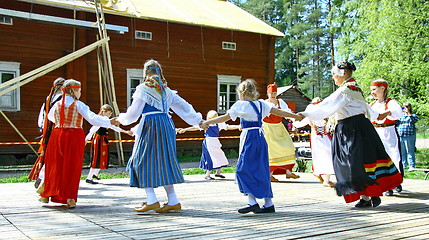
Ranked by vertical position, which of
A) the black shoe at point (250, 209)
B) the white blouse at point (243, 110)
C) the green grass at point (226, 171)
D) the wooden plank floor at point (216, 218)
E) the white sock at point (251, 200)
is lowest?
the green grass at point (226, 171)

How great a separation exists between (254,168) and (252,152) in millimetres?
173

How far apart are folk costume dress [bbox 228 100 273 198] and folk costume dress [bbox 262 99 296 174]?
280 centimetres

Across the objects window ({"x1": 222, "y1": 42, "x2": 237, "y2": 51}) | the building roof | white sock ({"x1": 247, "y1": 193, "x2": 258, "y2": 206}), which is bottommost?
white sock ({"x1": 247, "y1": 193, "x2": 258, "y2": 206})

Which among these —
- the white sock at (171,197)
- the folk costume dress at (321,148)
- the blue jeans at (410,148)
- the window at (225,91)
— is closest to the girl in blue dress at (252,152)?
the white sock at (171,197)

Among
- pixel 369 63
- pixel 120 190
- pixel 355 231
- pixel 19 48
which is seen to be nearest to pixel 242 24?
pixel 369 63

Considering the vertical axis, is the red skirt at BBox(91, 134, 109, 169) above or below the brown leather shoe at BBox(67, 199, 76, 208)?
above

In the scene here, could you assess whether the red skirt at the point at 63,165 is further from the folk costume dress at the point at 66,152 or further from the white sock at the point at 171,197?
the white sock at the point at 171,197

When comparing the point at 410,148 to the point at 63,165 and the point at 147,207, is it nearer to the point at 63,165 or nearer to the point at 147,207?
the point at 147,207

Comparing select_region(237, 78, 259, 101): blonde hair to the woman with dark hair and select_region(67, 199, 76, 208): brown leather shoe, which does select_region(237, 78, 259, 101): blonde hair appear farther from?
select_region(67, 199, 76, 208): brown leather shoe

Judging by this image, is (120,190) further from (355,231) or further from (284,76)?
(284,76)

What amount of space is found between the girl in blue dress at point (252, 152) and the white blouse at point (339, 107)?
60 cm

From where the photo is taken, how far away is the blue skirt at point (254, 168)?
463 centimetres

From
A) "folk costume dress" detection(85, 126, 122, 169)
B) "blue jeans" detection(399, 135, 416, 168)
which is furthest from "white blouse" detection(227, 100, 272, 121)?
"blue jeans" detection(399, 135, 416, 168)

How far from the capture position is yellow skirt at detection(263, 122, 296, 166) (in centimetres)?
755
